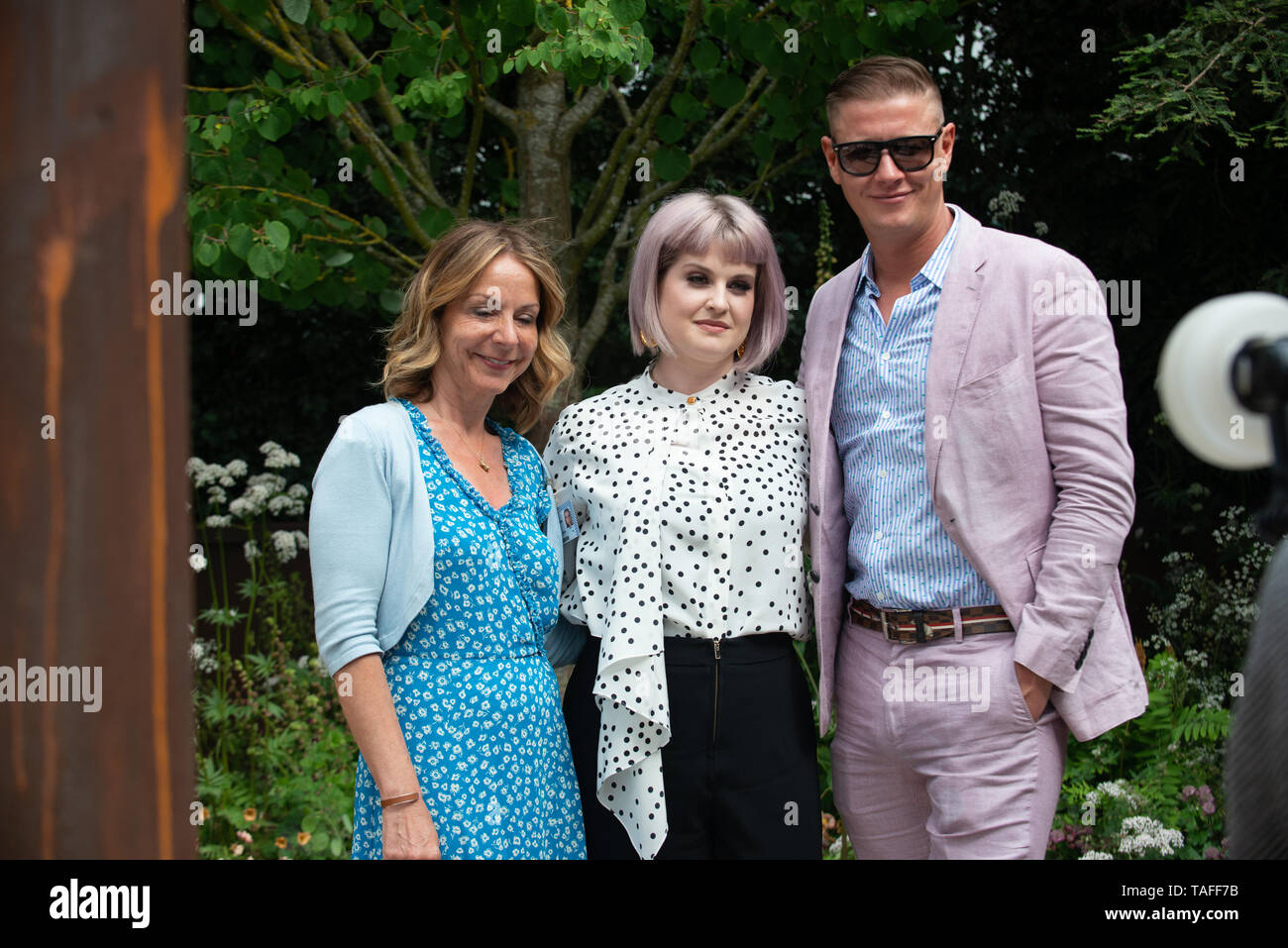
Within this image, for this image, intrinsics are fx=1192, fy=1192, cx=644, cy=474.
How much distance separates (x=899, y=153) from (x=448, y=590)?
51.4 inches

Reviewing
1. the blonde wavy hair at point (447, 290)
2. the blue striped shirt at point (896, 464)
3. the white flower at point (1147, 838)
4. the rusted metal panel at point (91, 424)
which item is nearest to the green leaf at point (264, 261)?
the blonde wavy hair at point (447, 290)

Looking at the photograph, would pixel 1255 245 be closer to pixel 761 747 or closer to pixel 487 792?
pixel 761 747

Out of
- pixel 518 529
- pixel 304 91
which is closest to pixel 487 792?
pixel 518 529

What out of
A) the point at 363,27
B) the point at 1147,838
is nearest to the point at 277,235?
the point at 363,27

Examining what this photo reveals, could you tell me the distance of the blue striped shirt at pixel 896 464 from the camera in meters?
2.42

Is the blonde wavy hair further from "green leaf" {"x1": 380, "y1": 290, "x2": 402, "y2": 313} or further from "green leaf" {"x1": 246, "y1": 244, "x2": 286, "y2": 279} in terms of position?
"green leaf" {"x1": 380, "y1": 290, "x2": 402, "y2": 313}

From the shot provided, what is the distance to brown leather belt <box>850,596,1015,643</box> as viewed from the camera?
7.82 feet

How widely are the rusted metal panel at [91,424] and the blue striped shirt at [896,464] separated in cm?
161

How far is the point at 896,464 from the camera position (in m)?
2.48

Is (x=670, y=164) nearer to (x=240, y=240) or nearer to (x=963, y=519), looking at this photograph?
(x=240, y=240)

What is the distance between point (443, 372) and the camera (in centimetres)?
250

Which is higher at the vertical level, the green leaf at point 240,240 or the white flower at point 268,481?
the green leaf at point 240,240

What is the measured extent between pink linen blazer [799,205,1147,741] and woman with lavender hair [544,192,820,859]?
374mm

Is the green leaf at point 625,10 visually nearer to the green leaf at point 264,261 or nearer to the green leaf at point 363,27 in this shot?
the green leaf at point 363,27
